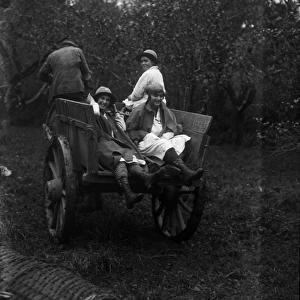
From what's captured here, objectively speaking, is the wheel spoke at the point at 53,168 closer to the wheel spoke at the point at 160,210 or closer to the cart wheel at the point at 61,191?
the cart wheel at the point at 61,191

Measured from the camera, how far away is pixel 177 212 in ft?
22.1

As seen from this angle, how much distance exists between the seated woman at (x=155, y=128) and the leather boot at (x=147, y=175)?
0.49 m

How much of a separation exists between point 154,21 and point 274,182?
400 cm

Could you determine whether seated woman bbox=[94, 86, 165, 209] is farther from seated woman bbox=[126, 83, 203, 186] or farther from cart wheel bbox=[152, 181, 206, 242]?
cart wheel bbox=[152, 181, 206, 242]

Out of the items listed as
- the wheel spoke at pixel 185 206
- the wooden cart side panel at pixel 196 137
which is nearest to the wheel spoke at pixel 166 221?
the wheel spoke at pixel 185 206

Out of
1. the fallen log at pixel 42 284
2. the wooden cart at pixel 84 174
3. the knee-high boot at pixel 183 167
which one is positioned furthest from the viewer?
the wooden cart at pixel 84 174

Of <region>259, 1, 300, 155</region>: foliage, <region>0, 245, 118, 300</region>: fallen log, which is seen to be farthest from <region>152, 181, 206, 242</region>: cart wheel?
<region>0, 245, 118, 300</region>: fallen log

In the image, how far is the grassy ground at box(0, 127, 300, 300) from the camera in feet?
17.0

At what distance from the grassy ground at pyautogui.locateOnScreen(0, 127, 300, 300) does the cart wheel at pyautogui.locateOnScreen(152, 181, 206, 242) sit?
0.14 meters

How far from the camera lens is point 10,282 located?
11.7ft

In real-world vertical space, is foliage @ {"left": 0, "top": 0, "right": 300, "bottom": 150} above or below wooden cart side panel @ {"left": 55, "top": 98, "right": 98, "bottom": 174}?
above

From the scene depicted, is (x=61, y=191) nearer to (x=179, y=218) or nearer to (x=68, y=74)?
(x=179, y=218)

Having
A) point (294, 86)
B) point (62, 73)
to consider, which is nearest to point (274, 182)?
point (294, 86)

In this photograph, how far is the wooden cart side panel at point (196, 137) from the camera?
239 inches
